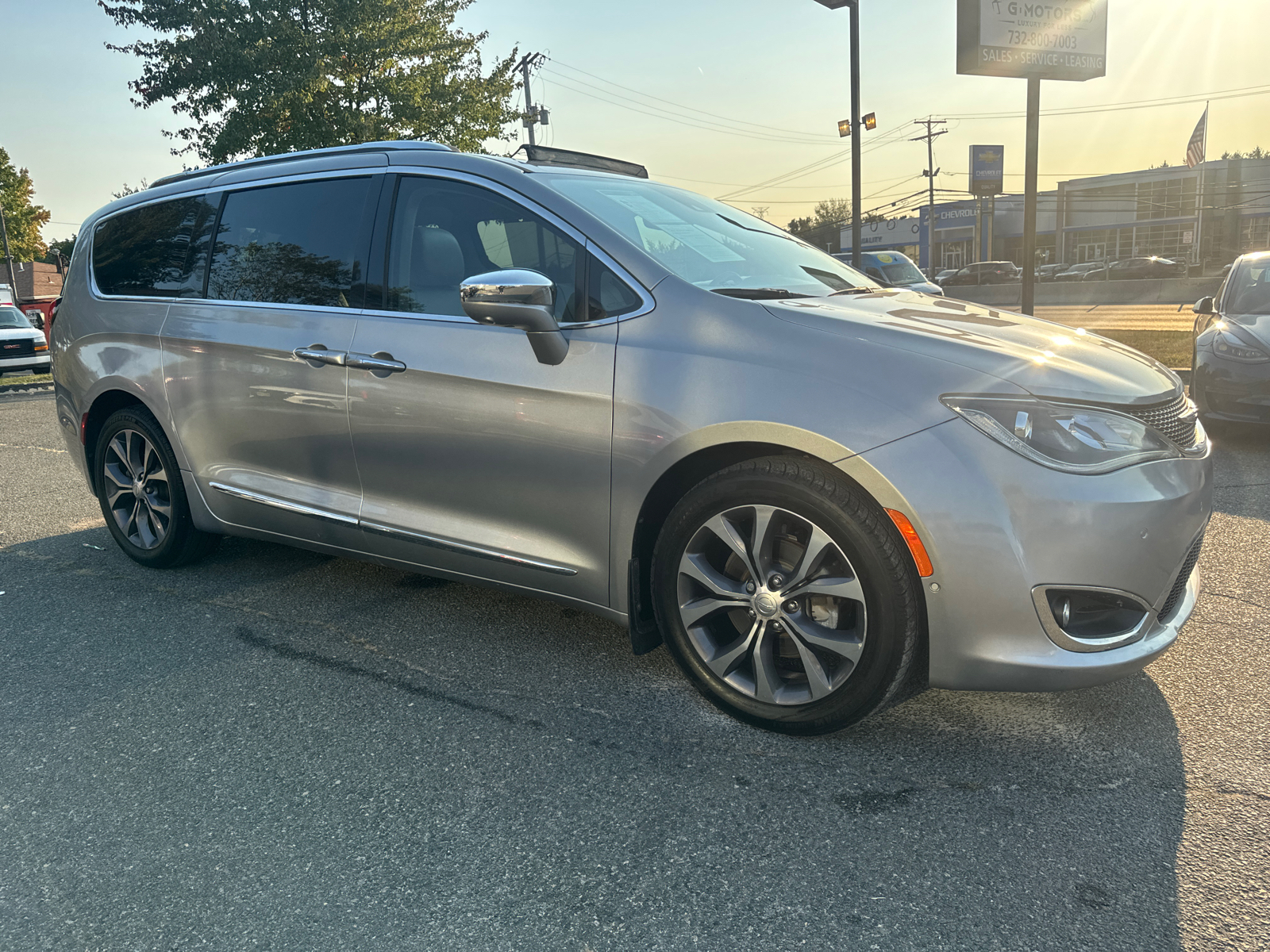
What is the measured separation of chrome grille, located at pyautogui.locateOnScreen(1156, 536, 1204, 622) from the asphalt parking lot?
40cm

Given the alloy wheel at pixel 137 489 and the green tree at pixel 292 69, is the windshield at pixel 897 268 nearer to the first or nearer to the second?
the green tree at pixel 292 69

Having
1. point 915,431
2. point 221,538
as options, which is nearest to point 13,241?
point 221,538

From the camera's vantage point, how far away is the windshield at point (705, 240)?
10.5 feet

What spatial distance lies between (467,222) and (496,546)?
1.17m

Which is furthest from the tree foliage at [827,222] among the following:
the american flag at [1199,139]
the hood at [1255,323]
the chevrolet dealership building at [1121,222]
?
the hood at [1255,323]

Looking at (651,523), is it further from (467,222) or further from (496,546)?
(467,222)

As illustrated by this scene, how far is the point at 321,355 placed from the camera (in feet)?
11.7

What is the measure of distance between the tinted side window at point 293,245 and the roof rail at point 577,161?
66cm

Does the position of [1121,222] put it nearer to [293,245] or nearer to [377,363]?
[293,245]

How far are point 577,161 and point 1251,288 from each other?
649cm

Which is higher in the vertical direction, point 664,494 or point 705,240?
point 705,240

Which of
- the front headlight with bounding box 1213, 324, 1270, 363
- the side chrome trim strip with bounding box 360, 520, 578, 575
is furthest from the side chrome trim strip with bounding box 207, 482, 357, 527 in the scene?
the front headlight with bounding box 1213, 324, 1270, 363

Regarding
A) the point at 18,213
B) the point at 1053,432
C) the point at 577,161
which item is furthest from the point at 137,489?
the point at 18,213

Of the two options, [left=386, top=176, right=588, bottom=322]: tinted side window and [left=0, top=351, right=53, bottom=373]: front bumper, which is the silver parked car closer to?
[left=386, top=176, right=588, bottom=322]: tinted side window
